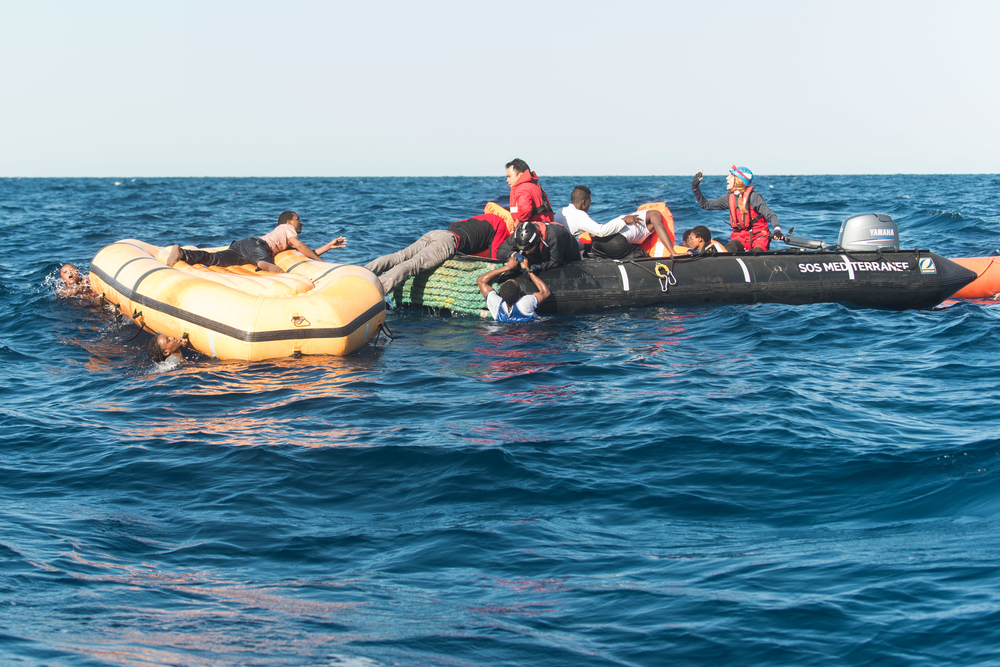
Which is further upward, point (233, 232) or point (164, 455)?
point (233, 232)

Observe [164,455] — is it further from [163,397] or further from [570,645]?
[570,645]

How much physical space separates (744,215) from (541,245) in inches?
115

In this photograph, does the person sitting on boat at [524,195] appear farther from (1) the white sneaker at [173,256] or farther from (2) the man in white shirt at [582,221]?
(1) the white sneaker at [173,256]

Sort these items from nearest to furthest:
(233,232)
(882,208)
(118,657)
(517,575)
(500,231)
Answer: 1. (118,657)
2. (517,575)
3. (500,231)
4. (233,232)
5. (882,208)

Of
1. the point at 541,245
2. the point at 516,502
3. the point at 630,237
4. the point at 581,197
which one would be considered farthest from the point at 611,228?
the point at 516,502

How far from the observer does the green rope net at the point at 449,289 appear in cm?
932

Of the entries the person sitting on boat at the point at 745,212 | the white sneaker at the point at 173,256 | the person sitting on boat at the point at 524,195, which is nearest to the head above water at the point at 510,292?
the person sitting on boat at the point at 524,195

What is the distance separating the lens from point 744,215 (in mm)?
10141

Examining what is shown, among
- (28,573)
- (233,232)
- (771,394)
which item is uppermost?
(233,232)

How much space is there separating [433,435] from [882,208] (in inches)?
815

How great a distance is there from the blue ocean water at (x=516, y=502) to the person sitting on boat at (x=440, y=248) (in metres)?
1.43

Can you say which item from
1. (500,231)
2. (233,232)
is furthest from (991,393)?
(233,232)

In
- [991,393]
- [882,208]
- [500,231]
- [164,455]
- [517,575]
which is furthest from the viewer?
[882,208]

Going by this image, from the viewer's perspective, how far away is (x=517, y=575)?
3.51 m
